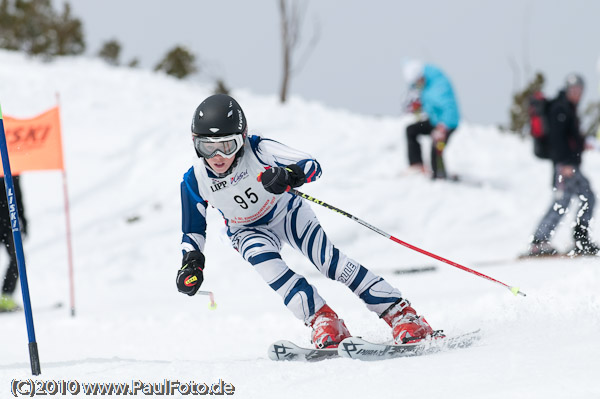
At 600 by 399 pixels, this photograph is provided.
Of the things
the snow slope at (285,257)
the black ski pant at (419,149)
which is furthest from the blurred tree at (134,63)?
the black ski pant at (419,149)

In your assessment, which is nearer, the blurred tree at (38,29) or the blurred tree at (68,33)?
the blurred tree at (38,29)

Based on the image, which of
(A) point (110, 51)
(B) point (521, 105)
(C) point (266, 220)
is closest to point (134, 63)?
(A) point (110, 51)

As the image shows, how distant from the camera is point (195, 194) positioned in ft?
12.8

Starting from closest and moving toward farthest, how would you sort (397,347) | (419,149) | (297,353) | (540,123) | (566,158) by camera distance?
1. (397,347)
2. (297,353)
3. (566,158)
4. (540,123)
5. (419,149)

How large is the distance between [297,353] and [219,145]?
123 centimetres

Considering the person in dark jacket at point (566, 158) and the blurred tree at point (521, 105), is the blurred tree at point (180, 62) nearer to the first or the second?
the blurred tree at point (521, 105)

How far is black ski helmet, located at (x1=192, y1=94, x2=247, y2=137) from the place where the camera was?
361cm

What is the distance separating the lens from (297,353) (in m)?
3.59

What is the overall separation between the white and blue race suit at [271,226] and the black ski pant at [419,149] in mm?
7313

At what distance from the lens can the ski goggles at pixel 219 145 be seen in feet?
11.9

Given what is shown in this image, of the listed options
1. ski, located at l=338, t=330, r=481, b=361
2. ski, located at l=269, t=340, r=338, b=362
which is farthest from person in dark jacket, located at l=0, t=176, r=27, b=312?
ski, located at l=338, t=330, r=481, b=361

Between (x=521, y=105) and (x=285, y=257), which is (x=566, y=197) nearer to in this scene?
(x=285, y=257)

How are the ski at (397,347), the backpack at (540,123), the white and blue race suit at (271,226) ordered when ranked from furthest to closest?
the backpack at (540,123) → the white and blue race suit at (271,226) → the ski at (397,347)

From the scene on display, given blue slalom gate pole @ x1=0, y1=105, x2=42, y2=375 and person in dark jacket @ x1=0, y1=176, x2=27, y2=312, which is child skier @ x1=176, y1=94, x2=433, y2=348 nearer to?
blue slalom gate pole @ x1=0, y1=105, x2=42, y2=375
